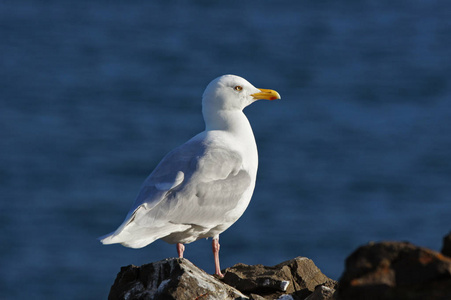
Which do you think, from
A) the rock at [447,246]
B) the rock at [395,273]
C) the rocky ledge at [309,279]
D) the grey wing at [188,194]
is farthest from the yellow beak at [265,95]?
the rock at [395,273]

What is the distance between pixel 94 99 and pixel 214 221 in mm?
28261

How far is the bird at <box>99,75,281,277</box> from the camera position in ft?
24.6

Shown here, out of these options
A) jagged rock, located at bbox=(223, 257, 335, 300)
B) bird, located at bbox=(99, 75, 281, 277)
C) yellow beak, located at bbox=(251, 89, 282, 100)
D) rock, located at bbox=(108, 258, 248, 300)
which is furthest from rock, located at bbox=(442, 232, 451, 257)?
yellow beak, located at bbox=(251, 89, 282, 100)

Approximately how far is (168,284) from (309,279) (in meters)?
→ 1.84

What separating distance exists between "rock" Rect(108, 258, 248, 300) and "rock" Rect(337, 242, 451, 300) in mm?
1852

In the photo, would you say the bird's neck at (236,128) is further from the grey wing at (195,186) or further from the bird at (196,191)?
the grey wing at (195,186)

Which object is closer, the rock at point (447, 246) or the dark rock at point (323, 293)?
the rock at point (447, 246)

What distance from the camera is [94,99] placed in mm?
35531

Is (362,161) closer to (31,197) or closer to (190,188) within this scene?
(31,197)

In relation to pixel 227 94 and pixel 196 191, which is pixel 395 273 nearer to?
pixel 196 191

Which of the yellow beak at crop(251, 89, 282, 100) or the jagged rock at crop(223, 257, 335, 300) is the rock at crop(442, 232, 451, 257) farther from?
the yellow beak at crop(251, 89, 282, 100)

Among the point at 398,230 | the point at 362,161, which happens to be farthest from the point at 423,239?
Result: the point at 362,161

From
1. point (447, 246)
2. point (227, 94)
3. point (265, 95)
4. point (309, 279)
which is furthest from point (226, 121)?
point (447, 246)

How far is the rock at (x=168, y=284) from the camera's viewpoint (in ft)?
18.6
